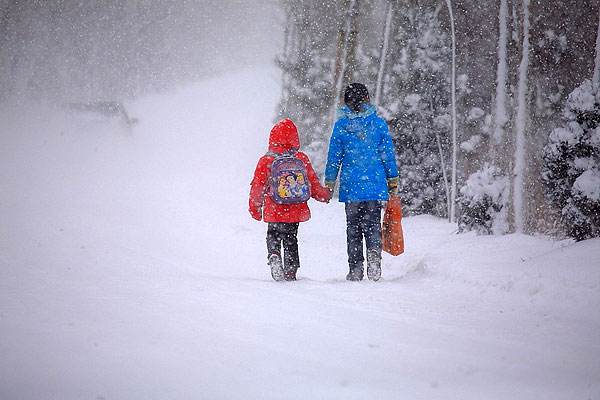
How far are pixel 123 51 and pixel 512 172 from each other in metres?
64.6

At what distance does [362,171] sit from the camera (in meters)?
5.88

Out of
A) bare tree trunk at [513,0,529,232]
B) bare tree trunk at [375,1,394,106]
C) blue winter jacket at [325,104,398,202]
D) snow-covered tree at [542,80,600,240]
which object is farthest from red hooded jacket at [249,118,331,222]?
bare tree trunk at [375,1,394,106]

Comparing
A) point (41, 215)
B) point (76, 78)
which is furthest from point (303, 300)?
point (76, 78)

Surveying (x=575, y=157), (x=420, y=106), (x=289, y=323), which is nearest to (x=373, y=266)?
(x=289, y=323)

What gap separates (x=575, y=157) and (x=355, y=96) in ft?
15.4

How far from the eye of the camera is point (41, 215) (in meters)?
11.6

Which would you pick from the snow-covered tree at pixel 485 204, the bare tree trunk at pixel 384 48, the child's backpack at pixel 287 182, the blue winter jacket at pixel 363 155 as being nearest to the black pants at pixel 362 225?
A: the blue winter jacket at pixel 363 155

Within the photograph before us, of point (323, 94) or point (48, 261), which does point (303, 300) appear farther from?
point (323, 94)

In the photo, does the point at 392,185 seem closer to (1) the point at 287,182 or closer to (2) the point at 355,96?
(2) the point at 355,96

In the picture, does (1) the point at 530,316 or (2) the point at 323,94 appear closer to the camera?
(1) the point at 530,316

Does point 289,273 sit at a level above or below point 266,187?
below

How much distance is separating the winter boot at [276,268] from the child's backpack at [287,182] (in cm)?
64

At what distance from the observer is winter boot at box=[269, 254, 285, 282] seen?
5.93m

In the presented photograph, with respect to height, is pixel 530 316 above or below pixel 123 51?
below
